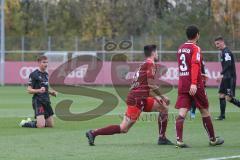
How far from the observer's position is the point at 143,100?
43.1ft

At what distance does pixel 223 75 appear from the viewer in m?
19.5

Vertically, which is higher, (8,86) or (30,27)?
(30,27)

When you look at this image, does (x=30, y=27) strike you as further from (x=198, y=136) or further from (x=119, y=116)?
(x=198, y=136)

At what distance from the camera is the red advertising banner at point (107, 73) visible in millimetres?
40656

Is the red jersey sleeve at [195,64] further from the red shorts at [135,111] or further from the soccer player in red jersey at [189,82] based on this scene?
the red shorts at [135,111]

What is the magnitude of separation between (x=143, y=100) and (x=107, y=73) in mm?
30201

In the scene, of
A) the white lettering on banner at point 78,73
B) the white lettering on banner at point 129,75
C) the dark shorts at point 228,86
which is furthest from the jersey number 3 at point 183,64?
the white lettering on banner at point 78,73

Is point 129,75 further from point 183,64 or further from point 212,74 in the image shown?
point 183,64

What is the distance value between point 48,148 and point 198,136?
3.50m

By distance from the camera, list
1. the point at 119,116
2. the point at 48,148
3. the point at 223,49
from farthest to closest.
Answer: the point at 119,116 < the point at 223,49 < the point at 48,148

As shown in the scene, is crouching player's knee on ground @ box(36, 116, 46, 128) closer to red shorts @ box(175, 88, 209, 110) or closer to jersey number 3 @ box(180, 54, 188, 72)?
red shorts @ box(175, 88, 209, 110)

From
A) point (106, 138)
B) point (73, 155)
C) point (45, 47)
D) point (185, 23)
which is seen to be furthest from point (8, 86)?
point (73, 155)

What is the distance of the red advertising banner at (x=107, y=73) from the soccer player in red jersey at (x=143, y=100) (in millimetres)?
26533

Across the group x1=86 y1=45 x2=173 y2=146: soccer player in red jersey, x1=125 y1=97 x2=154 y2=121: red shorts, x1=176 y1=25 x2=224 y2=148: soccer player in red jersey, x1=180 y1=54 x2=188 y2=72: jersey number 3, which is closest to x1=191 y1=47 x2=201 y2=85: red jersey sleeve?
x1=176 y1=25 x2=224 y2=148: soccer player in red jersey
